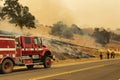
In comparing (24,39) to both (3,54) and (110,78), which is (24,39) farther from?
(110,78)

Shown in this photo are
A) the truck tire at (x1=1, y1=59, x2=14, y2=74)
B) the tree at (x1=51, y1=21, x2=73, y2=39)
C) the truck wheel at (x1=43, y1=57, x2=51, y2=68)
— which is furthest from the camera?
the tree at (x1=51, y1=21, x2=73, y2=39)

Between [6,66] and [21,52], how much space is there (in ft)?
7.73

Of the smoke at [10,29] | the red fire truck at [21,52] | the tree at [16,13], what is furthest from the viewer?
the smoke at [10,29]

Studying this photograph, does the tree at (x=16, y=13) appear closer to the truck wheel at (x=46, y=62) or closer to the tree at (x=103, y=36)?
the truck wheel at (x=46, y=62)

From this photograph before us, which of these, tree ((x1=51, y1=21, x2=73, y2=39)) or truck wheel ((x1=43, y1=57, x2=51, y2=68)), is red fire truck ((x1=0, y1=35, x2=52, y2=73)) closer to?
truck wheel ((x1=43, y1=57, x2=51, y2=68))

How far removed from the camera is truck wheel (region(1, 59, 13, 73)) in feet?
76.0

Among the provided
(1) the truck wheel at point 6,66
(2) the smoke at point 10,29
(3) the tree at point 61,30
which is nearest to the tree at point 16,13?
(2) the smoke at point 10,29

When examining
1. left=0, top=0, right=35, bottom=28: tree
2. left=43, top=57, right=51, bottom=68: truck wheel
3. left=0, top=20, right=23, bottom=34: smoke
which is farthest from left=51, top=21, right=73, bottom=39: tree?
left=43, top=57, right=51, bottom=68: truck wheel

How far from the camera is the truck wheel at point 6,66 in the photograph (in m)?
23.2

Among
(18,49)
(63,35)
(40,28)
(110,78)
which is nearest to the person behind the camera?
(110,78)

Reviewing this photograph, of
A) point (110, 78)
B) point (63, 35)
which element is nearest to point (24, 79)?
point (110, 78)

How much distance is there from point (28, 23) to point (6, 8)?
15.4 feet

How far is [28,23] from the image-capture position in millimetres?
62500

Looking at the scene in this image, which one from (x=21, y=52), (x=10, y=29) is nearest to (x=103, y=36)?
(x=10, y=29)
